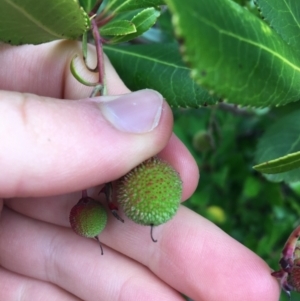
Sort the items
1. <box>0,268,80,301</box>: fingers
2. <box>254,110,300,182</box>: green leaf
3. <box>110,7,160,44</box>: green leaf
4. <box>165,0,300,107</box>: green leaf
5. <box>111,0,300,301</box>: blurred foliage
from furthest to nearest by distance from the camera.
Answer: <box>111,0,300,301</box>: blurred foliage < <box>0,268,80,301</box>: fingers < <box>254,110,300,182</box>: green leaf < <box>110,7,160,44</box>: green leaf < <box>165,0,300,107</box>: green leaf

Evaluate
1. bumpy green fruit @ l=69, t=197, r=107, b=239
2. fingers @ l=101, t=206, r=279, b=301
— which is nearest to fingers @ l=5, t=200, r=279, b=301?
fingers @ l=101, t=206, r=279, b=301

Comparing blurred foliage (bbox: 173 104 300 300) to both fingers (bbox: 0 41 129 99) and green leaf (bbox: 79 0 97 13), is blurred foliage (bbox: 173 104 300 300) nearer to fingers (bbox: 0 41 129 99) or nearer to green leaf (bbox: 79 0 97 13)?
fingers (bbox: 0 41 129 99)

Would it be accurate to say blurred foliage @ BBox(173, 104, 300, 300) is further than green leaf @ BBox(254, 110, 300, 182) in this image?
Yes

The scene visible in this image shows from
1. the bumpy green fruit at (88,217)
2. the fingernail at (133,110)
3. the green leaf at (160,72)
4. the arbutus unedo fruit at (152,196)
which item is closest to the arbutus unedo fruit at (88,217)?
the bumpy green fruit at (88,217)

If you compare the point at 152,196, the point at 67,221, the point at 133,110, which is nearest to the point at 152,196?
the point at 152,196

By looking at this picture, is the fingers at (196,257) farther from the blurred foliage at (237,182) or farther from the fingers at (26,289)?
the blurred foliage at (237,182)

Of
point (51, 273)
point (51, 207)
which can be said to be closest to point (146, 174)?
point (51, 207)

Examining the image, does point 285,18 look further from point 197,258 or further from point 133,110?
point 197,258
